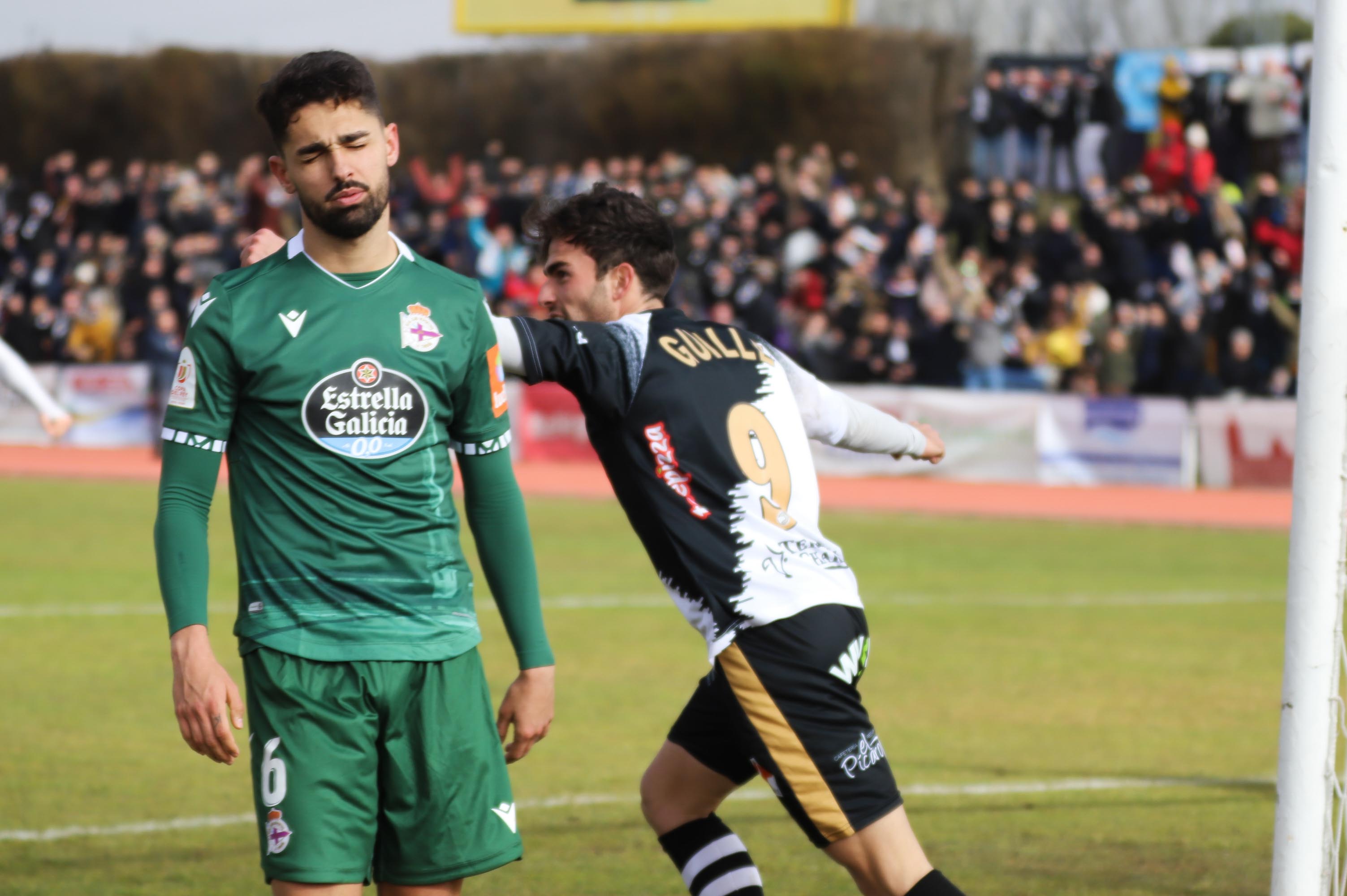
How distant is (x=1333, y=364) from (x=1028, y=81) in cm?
2196

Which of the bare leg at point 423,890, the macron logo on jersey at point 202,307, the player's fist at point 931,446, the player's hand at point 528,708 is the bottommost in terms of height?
the bare leg at point 423,890

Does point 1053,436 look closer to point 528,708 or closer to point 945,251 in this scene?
point 945,251

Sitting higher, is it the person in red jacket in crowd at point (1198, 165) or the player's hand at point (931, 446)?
the player's hand at point (931, 446)

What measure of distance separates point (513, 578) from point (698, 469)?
1.71ft

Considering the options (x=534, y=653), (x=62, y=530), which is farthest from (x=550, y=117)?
(x=534, y=653)

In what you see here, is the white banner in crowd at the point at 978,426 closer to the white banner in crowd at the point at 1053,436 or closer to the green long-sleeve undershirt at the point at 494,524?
the white banner in crowd at the point at 1053,436

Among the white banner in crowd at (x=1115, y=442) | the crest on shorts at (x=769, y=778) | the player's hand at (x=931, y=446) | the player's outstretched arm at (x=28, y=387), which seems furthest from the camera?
the white banner in crowd at (x=1115, y=442)

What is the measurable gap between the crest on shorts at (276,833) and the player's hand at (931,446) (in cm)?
199

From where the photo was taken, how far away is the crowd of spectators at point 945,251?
21703 millimetres

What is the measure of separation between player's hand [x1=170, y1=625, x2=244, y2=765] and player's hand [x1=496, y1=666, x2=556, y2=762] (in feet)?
1.90

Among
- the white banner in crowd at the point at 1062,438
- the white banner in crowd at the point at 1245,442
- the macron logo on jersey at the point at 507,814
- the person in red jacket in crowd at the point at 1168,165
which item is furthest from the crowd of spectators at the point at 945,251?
the macron logo on jersey at the point at 507,814

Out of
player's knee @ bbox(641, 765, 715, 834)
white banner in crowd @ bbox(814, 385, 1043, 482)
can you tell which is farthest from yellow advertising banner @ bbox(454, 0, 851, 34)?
player's knee @ bbox(641, 765, 715, 834)

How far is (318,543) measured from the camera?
3.34 meters

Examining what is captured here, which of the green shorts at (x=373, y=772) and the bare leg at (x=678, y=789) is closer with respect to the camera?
the green shorts at (x=373, y=772)
